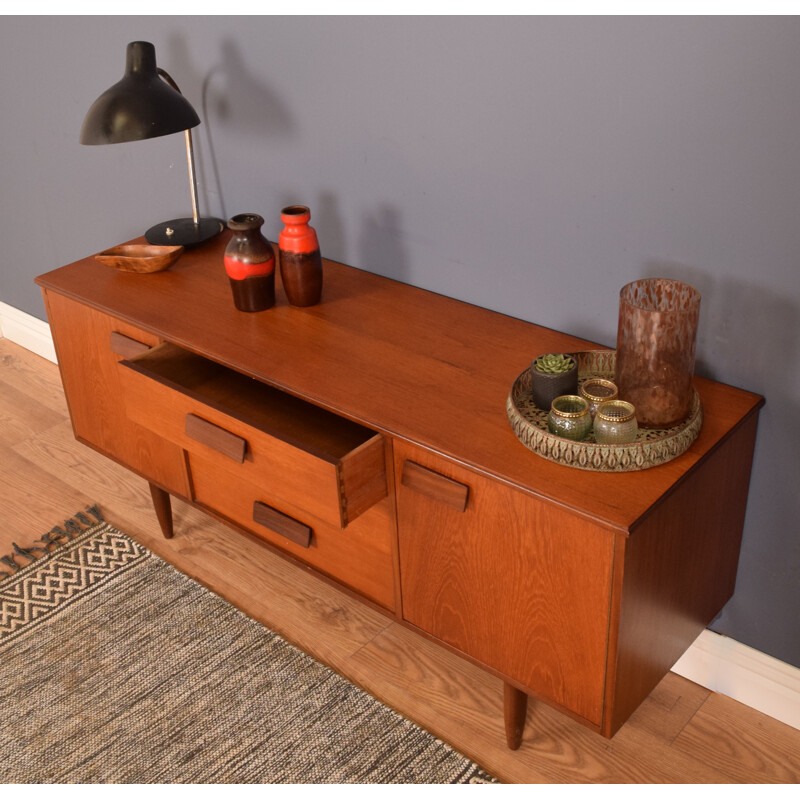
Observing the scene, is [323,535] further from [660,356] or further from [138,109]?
[138,109]

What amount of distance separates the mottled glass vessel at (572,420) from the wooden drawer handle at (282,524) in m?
0.50

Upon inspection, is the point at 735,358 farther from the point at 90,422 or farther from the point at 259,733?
the point at 90,422

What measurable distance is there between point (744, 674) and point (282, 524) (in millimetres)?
852

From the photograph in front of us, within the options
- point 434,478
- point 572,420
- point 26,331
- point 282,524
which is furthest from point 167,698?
point 26,331

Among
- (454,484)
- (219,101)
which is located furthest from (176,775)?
(219,101)

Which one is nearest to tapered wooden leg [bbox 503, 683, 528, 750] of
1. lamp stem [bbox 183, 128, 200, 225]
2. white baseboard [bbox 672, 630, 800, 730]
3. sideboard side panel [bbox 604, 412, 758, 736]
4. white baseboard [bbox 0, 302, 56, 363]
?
sideboard side panel [bbox 604, 412, 758, 736]

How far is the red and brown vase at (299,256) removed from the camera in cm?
167

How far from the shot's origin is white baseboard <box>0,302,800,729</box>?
1609mm

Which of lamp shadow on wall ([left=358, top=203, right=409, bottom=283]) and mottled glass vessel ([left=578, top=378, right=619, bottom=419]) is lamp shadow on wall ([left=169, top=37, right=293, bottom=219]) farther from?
mottled glass vessel ([left=578, top=378, right=619, bottom=419])

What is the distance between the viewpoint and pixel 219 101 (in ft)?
6.49

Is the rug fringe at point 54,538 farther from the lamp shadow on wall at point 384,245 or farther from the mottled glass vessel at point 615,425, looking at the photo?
the mottled glass vessel at point 615,425

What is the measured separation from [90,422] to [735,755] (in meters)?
1.42

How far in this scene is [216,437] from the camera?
5.08 ft

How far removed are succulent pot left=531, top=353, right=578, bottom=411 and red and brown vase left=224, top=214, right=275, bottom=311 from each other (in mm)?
576
